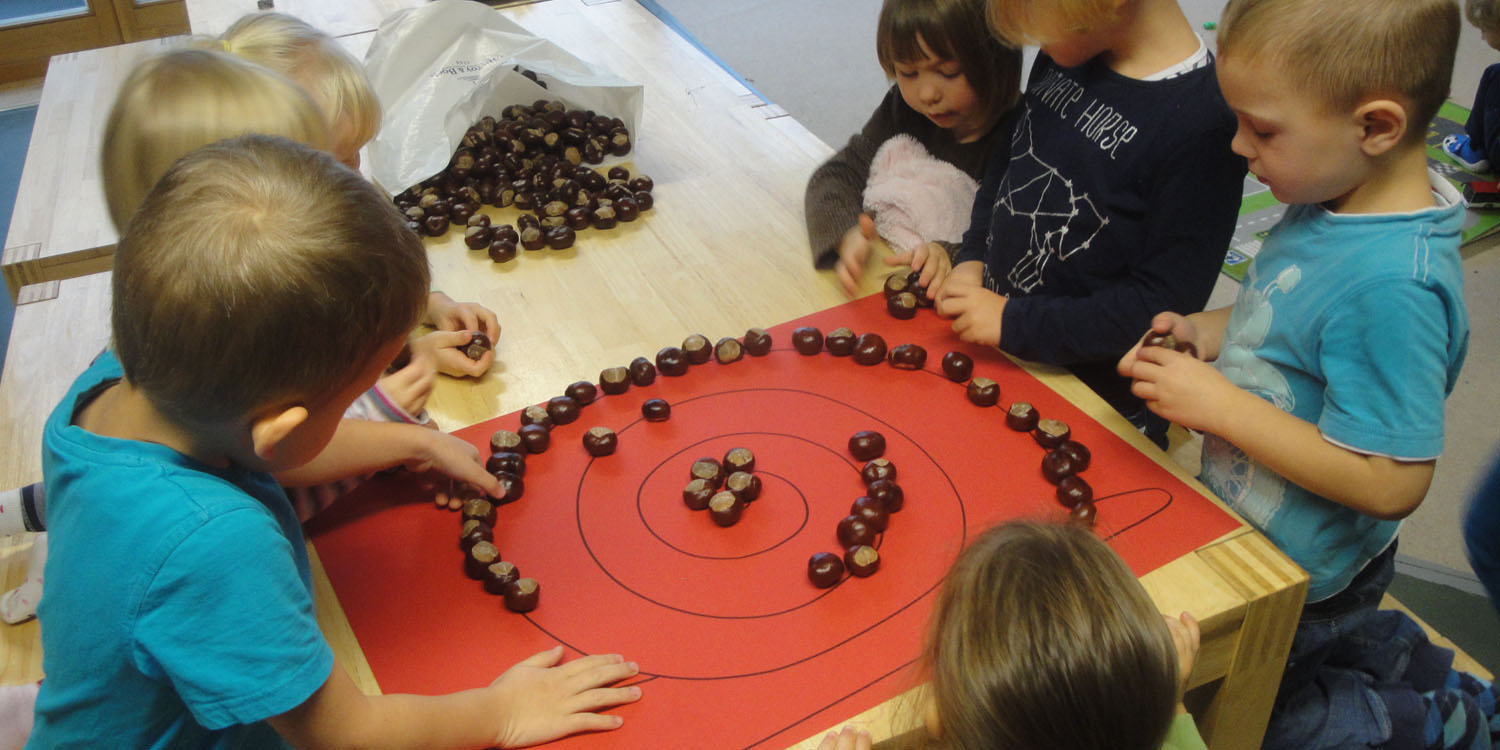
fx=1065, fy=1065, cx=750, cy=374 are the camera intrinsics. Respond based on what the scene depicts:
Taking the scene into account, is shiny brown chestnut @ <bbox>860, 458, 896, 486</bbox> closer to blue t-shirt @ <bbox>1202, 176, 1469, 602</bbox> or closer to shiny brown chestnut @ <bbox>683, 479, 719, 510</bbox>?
shiny brown chestnut @ <bbox>683, 479, 719, 510</bbox>

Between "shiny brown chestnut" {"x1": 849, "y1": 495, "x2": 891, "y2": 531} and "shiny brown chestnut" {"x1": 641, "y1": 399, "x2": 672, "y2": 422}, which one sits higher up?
"shiny brown chestnut" {"x1": 849, "y1": 495, "x2": 891, "y2": 531}

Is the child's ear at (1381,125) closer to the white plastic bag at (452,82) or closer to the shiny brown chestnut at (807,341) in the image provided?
the shiny brown chestnut at (807,341)

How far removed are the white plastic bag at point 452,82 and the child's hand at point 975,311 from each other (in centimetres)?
82

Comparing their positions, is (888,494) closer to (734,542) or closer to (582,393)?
(734,542)

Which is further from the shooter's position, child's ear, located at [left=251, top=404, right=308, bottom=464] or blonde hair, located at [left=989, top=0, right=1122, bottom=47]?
blonde hair, located at [left=989, top=0, right=1122, bottom=47]

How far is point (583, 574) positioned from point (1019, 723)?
51cm

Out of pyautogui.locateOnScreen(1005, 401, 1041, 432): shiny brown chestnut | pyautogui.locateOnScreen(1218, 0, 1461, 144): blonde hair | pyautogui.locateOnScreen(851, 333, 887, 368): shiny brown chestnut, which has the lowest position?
pyautogui.locateOnScreen(851, 333, 887, 368): shiny brown chestnut

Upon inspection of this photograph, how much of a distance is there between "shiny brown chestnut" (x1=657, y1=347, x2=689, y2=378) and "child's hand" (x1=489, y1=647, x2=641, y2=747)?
486 millimetres

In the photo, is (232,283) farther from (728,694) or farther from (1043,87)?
(1043,87)

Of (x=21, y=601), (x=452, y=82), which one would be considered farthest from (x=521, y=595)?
(x=452, y=82)

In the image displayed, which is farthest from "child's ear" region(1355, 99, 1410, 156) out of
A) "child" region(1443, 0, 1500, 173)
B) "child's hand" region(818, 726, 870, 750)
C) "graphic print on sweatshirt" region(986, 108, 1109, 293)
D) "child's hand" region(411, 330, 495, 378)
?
"child" region(1443, 0, 1500, 173)

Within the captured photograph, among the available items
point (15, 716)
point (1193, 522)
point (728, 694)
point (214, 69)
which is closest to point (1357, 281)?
point (1193, 522)

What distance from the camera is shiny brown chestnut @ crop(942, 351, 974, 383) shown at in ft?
4.50

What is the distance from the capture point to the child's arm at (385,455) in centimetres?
115
